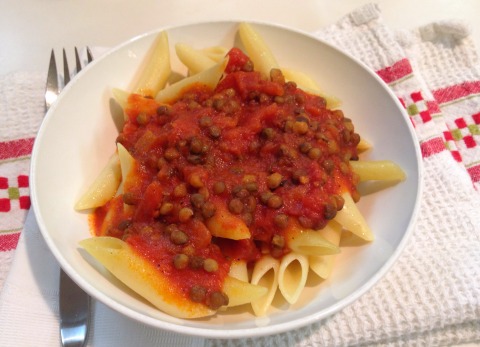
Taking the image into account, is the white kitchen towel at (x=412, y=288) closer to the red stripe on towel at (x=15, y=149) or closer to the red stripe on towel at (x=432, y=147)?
the red stripe on towel at (x=432, y=147)

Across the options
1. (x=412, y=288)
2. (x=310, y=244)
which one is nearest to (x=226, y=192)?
(x=310, y=244)

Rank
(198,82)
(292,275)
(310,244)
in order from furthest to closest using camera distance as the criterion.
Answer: (198,82)
(292,275)
(310,244)

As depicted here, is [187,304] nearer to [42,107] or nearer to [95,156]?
[95,156]

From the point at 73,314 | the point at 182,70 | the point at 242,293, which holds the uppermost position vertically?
the point at 182,70

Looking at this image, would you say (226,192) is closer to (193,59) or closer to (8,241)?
(193,59)

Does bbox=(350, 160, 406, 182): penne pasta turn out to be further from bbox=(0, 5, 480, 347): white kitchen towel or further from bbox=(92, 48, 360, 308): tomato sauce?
bbox=(0, 5, 480, 347): white kitchen towel

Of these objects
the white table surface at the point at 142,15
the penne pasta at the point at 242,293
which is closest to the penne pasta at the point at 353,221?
the penne pasta at the point at 242,293
